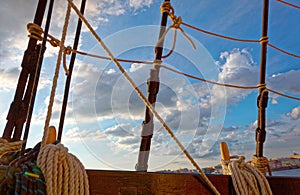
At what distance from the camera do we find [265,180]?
1096 millimetres

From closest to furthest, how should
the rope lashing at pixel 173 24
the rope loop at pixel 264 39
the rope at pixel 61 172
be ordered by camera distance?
the rope at pixel 61 172 → the rope lashing at pixel 173 24 → the rope loop at pixel 264 39

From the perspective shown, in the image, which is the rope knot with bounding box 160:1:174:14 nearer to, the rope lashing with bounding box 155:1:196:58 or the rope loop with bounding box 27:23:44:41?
the rope lashing with bounding box 155:1:196:58

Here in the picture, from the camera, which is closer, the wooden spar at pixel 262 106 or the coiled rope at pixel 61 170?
the coiled rope at pixel 61 170

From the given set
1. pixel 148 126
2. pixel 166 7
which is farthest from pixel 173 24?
pixel 148 126

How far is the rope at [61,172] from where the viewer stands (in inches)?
32.3

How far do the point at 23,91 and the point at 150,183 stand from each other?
797 mm

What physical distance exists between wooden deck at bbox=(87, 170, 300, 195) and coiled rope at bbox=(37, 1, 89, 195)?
0.05 m

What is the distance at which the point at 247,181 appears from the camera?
42.5 inches

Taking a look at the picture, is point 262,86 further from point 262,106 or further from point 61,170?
point 61,170

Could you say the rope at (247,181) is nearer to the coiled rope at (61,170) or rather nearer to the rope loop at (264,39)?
the coiled rope at (61,170)

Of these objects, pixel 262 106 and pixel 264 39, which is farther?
pixel 264 39

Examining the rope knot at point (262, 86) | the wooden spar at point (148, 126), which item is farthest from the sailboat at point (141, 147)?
the rope knot at point (262, 86)

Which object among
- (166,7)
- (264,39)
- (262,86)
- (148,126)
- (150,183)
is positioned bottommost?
(150,183)

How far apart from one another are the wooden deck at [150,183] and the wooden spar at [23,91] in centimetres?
55
